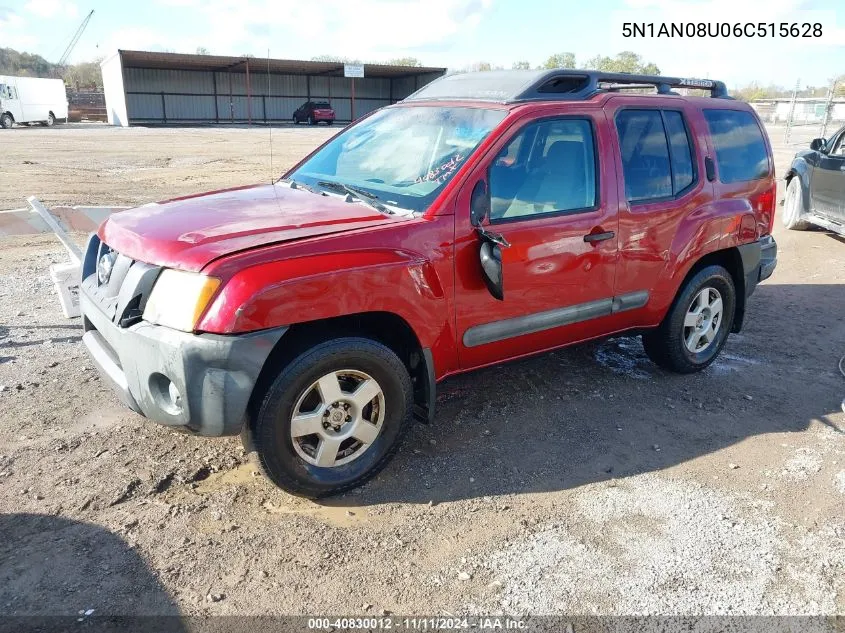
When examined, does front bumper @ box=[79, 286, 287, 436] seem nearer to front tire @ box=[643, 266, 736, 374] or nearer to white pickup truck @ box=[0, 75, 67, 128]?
front tire @ box=[643, 266, 736, 374]

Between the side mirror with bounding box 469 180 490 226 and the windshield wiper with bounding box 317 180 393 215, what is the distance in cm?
42

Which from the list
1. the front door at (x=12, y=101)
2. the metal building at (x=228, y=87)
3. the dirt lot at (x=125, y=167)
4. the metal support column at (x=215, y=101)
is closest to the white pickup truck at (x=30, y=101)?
the front door at (x=12, y=101)

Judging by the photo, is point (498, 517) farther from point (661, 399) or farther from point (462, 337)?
point (661, 399)

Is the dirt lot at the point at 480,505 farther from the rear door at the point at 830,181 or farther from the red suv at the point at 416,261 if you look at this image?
the rear door at the point at 830,181

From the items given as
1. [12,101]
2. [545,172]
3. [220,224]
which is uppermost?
[12,101]

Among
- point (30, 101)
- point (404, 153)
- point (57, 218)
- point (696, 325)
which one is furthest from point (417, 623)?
point (30, 101)

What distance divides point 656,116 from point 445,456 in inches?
103

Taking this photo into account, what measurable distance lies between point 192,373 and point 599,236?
244 cm

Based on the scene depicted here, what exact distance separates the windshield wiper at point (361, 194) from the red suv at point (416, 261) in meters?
0.02

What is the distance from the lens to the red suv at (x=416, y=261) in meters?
2.87

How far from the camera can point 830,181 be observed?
928 cm

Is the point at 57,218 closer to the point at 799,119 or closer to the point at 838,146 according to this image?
the point at 838,146

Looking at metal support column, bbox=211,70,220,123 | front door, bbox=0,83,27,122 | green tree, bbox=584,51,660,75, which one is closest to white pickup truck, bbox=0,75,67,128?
front door, bbox=0,83,27,122

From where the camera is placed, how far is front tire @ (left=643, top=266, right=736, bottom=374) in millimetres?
4711
